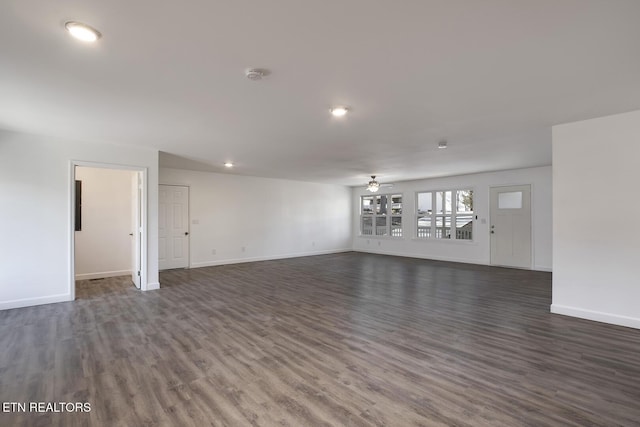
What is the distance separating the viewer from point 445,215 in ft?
30.5

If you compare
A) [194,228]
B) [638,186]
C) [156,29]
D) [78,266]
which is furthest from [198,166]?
[638,186]

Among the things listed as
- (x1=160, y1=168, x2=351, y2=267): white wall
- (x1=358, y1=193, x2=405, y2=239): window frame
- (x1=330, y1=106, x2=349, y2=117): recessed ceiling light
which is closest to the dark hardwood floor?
(x1=330, y1=106, x2=349, y2=117): recessed ceiling light

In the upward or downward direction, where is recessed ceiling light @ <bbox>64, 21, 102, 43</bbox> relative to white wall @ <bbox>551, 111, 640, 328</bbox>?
upward

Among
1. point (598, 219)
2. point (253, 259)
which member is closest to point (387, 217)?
point (253, 259)

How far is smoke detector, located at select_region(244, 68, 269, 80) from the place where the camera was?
2.51 meters

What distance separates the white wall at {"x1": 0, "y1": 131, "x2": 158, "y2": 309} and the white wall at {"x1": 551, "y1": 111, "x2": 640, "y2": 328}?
6794 millimetres

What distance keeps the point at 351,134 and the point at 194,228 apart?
17.5ft

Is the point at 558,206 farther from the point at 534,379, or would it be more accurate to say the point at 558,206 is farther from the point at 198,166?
the point at 198,166

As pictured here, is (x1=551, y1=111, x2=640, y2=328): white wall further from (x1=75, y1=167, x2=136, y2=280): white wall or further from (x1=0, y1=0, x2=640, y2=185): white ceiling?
(x1=75, y1=167, x2=136, y2=280): white wall

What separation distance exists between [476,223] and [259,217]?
612 centimetres

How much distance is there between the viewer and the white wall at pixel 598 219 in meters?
3.56

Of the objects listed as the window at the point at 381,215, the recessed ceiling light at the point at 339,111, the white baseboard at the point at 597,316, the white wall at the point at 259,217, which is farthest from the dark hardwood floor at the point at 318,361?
the window at the point at 381,215

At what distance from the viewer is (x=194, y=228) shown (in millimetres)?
7984

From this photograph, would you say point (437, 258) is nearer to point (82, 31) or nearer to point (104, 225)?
point (104, 225)
